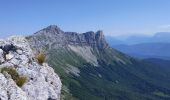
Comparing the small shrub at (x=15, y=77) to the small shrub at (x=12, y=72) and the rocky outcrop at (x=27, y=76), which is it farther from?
the rocky outcrop at (x=27, y=76)

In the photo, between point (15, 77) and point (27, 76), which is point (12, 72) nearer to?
point (15, 77)

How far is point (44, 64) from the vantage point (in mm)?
35469

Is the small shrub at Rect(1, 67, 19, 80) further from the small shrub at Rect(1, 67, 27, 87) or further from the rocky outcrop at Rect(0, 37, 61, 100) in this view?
the rocky outcrop at Rect(0, 37, 61, 100)

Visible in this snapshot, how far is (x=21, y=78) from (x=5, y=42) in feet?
17.5

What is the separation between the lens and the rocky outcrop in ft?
92.8

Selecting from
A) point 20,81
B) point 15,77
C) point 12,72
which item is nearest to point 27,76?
point 15,77

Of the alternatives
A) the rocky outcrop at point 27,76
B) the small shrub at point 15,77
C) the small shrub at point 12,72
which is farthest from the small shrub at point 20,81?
the small shrub at point 12,72

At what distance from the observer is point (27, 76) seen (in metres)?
31.4

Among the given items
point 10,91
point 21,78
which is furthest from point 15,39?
point 10,91

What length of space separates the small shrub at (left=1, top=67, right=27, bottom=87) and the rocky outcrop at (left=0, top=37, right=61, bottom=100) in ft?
0.99

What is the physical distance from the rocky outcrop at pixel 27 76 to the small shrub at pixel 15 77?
30 centimetres

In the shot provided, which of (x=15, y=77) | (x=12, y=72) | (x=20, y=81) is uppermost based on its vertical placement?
(x=12, y=72)

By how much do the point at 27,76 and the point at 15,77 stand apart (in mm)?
1302

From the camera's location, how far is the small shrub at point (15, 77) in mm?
29859
